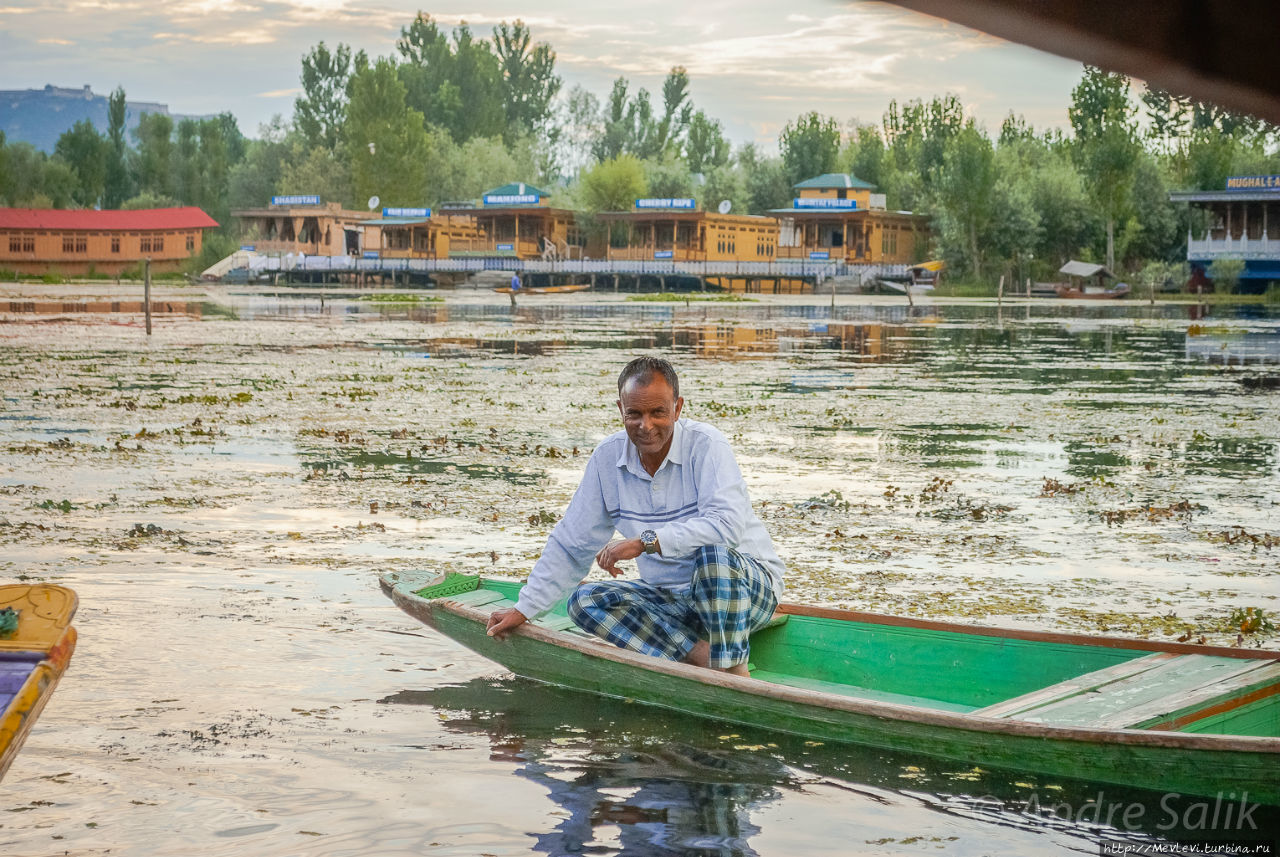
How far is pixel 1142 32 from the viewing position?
84cm

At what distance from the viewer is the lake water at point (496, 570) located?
397 centimetres

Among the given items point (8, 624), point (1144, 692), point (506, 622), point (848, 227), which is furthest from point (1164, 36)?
point (848, 227)

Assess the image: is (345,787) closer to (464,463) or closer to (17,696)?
(17,696)

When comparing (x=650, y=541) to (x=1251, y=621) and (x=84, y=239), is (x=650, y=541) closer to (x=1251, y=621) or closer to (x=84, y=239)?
(x=1251, y=621)

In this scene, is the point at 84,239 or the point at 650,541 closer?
the point at 650,541

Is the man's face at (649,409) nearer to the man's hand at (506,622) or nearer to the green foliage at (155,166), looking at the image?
the man's hand at (506,622)

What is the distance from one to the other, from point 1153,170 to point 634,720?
193 ft

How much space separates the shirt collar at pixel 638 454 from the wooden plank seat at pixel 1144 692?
4.33 feet

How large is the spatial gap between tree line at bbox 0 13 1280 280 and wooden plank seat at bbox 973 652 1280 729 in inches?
1681

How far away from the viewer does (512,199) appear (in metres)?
68.1

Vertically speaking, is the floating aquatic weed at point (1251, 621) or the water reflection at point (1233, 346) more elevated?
the water reflection at point (1233, 346)

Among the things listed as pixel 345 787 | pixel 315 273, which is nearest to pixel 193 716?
pixel 345 787

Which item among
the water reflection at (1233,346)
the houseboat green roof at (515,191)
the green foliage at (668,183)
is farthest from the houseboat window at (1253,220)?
the green foliage at (668,183)

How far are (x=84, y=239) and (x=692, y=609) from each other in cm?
7098
